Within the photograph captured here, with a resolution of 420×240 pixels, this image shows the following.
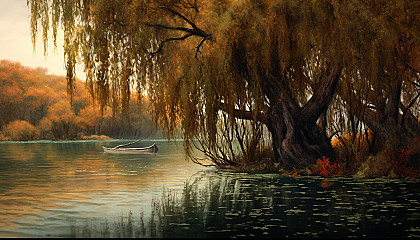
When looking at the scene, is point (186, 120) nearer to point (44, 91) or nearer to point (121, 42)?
point (121, 42)

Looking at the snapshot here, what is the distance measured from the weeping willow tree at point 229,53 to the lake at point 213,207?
223 cm

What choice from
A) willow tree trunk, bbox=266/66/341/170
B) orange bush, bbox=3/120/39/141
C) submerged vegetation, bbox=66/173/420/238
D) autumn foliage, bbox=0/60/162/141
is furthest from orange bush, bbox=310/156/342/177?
orange bush, bbox=3/120/39/141

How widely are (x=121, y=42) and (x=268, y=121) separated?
589 centimetres

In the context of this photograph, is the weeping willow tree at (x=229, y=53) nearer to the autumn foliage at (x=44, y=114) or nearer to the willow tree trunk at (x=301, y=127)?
the willow tree trunk at (x=301, y=127)

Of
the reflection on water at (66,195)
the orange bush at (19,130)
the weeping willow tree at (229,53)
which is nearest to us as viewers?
the reflection on water at (66,195)

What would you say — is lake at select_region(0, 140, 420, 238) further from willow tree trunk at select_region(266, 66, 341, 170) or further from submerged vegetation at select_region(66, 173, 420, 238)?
willow tree trunk at select_region(266, 66, 341, 170)

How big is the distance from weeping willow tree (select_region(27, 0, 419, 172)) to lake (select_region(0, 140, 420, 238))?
223 centimetres

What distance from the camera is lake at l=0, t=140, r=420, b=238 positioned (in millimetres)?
10125

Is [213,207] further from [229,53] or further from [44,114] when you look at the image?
[44,114]

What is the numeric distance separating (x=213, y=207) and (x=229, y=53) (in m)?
6.34

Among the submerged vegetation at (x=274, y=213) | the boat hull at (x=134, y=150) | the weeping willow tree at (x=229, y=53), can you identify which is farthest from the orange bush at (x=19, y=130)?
the submerged vegetation at (x=274, y=213)

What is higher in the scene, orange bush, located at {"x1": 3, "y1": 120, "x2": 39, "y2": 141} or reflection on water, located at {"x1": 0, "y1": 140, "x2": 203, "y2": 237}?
orange bush, located at {"x1": 3, "y1": 120, "x2": 39, "y2": 141}

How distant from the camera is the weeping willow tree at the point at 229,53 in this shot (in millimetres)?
17281

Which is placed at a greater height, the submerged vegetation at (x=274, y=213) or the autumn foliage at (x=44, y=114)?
the autumn foliage at (x=44, y=114)
